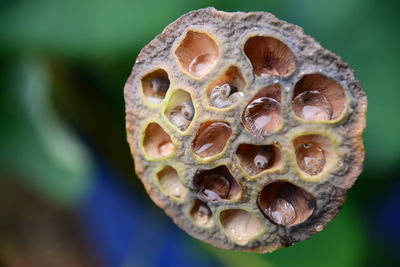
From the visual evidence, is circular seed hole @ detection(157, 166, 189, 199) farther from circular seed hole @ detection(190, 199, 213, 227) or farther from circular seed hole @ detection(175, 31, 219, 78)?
circular seed hole @ detection(175, 31, 219, 78)

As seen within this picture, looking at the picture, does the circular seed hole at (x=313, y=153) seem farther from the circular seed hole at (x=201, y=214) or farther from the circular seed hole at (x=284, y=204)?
the circular seed hole at (x=201, y=214)

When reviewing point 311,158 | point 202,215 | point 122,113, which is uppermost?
point 122,113

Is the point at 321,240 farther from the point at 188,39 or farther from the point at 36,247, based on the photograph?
the point at 36,247

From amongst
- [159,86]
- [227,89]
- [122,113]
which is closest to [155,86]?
[159,86]

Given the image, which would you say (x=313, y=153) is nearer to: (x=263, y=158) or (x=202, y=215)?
(x=263, y=158)

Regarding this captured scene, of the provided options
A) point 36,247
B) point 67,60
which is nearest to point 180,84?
point 67,60

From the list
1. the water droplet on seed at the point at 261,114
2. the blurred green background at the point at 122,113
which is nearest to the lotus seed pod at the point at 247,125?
the water droplet on seed at the point at 261,114

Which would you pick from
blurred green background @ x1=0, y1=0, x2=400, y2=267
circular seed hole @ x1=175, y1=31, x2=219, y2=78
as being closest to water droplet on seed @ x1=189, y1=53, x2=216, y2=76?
circular seed hole @ x1=175, y1=31, x2=219, y2=78
